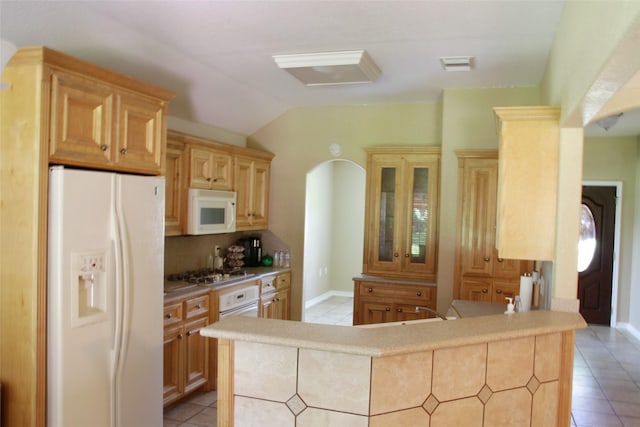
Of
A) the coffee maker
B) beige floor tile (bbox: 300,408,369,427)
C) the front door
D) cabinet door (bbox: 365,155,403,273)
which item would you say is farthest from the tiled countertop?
the front door

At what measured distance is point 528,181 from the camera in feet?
9.06

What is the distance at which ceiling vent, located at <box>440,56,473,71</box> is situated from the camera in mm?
3756

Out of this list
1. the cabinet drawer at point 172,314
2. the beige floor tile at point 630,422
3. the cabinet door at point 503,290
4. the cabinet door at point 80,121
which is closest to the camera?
the cabinet door at point 80,121

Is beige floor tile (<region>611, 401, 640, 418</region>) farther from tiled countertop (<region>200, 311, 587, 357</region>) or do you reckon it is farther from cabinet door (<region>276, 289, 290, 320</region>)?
cabinet door (<region>276, 289, 290, 320</region>)

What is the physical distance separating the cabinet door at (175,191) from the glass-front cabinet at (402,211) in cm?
192

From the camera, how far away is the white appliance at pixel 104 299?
2480mm

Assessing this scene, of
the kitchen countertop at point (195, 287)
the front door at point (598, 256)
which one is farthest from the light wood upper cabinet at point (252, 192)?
the front door at point (598, 256)

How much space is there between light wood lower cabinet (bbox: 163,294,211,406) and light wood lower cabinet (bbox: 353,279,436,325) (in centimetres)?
159

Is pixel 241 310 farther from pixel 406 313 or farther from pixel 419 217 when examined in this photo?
pixel 419 217

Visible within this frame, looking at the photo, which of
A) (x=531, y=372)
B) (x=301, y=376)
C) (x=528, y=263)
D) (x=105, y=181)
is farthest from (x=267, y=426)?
(x=528, y=263)

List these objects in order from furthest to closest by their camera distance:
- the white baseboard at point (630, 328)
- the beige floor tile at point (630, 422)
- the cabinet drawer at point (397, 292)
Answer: the white baseboard at point (630, 328), the cabinet drawer at point (397, 292), the beige floor tile at point (630, 422)

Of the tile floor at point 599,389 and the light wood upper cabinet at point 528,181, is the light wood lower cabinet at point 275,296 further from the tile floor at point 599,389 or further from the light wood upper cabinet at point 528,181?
the light wood upper cabinet at point 528,181

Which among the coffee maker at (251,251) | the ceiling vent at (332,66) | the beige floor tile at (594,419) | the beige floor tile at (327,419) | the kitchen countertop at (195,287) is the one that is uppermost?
the ceiling vent at (332,66)

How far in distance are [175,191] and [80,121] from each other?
5.26 feet
